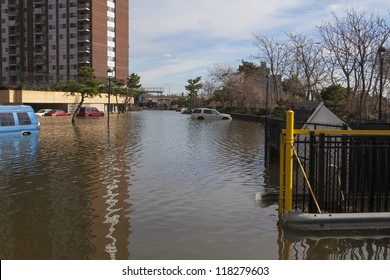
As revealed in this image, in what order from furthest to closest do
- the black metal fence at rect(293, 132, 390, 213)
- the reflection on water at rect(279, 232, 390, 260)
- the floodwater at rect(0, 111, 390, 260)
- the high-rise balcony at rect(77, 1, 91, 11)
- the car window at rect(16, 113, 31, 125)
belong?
the high-rise balcony at rect(77, 1, 91, 11)
the car window at rect(16, 113, 31, 125)
the black metal fence at rect(293, 132, 390, 213)
the floodwater at rect(0, 111, 390, 260)
the reflection on water at rect(279, 232, 390, 260)

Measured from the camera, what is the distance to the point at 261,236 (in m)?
6.74

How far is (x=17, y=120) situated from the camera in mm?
23141

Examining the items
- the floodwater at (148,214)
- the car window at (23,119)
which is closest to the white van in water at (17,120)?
the car window at (23,119)

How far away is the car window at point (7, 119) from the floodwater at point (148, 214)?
7829 mm

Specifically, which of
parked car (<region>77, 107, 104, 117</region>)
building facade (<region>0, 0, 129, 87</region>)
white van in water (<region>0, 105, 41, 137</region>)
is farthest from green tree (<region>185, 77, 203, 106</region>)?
white van in water (<region>0, 105, 41, 137</region>)

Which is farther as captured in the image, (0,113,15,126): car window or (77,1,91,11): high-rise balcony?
(77,1,91,11): high-rise balcony

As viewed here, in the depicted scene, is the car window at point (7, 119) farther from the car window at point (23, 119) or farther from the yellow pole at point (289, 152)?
the yellow pole at point (289, 152)

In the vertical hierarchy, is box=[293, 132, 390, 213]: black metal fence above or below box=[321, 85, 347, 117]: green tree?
below

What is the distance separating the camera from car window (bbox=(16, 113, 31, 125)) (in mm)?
23266

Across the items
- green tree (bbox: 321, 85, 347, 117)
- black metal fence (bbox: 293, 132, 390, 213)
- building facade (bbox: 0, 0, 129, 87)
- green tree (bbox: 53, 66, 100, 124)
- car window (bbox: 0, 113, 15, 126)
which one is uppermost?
building facade (bbox: 0, 0, 129, 87)

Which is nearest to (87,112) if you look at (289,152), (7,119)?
(7,119)

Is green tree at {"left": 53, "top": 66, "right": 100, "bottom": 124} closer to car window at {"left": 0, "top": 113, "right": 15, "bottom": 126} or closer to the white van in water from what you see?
the white van in water

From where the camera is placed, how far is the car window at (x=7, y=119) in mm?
22413

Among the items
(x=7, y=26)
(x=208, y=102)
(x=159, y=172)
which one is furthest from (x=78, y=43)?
(x=159, y=172)
